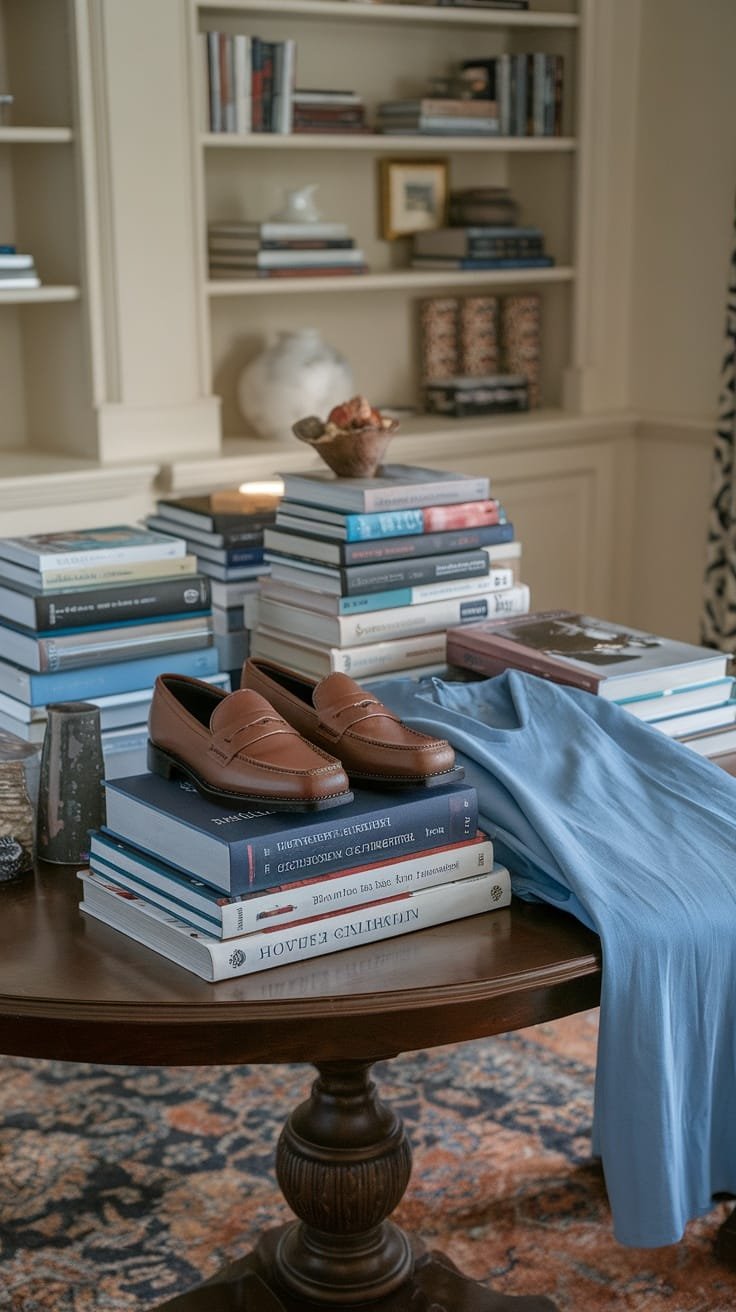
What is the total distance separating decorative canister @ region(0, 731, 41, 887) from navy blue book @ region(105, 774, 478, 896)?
5.2 inches

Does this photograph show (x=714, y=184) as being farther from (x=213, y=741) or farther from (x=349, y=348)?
(x=213, y=741)

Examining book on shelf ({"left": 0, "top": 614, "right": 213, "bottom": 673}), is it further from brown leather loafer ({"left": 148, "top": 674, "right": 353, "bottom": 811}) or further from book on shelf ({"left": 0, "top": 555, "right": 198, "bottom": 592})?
brown leather loafer ({"left": 148, "top": 674, "right": 353, "bottom": 811})

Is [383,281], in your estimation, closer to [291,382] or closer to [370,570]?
[291,382]

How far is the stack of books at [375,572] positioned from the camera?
1958 millimetres

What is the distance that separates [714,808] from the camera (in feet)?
4.91

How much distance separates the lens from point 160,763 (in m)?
1.42

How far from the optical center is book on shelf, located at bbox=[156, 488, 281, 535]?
2.14 m

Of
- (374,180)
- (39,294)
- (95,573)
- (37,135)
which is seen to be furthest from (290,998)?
(374,180)

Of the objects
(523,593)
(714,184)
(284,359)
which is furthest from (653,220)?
(523,593)

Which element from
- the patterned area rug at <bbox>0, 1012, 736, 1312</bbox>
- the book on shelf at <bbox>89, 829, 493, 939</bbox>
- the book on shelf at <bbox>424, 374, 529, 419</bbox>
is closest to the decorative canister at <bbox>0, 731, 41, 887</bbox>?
the book on shelf at <bbox>89, 829, 493, 939</bbox>

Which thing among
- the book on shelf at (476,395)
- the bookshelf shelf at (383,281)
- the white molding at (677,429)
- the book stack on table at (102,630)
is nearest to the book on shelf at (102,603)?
the book stack on table at (102,630)

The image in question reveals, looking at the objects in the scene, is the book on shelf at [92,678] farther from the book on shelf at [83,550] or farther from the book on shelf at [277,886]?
the book on shelf at [277,886]

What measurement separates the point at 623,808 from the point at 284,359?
2149mm

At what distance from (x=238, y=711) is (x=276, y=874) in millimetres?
179
